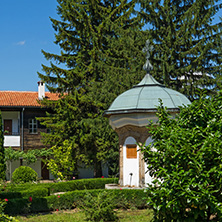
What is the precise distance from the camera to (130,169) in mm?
16562

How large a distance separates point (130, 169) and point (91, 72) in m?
14.0

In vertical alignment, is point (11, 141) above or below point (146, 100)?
below

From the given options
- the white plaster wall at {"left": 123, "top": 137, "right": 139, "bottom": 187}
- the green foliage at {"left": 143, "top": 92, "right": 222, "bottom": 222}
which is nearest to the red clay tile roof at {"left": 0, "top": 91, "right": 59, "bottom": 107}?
the white plaster wall at {"left": 123, "top": 137, "right": 139, "bottom": 187}

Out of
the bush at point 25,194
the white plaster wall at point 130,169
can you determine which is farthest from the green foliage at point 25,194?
the white plaster wall at point 130,169

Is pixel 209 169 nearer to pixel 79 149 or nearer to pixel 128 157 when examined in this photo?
pixel 128 157

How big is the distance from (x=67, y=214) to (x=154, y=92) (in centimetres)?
639

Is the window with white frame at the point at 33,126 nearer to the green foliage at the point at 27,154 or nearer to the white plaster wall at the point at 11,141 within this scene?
the white plaster wall at the point at 11,141

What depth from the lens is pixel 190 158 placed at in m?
6.88

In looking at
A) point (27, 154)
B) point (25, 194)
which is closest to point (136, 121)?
point (25, 194)

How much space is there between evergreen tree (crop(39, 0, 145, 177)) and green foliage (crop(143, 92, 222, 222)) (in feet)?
58.5

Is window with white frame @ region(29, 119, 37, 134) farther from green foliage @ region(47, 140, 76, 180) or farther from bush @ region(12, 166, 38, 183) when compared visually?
bush @ region(12, 166, 38, 183)

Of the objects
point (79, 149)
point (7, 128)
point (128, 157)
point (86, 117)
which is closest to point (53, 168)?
point (79, 149)

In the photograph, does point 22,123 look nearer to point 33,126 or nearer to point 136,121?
point 33,126

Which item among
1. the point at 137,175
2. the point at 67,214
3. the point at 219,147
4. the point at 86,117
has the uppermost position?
the point at 86,117
